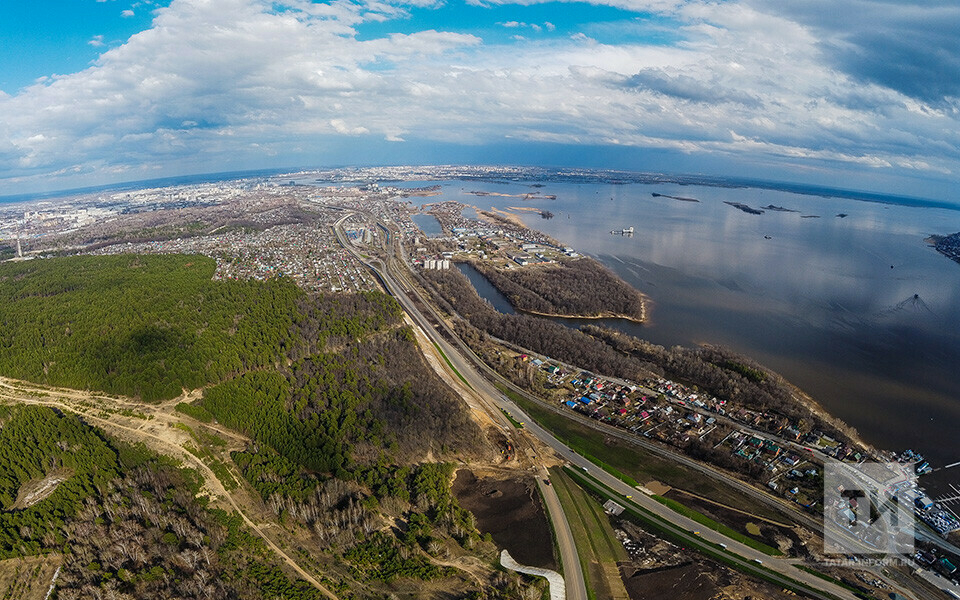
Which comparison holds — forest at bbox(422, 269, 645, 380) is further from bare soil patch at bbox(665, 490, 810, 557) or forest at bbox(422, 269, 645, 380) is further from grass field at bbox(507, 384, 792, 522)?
bare soil patch at bbox(665, 490, 810, 557)

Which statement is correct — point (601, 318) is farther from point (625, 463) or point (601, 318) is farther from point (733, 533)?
point (733, 533)

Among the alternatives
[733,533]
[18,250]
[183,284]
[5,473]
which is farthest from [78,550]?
[18,250]

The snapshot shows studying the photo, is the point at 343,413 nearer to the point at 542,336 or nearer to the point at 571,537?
the point at 571,537

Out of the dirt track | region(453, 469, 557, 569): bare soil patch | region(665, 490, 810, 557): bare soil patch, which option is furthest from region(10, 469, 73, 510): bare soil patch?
region(665, 490, 810, 557): bare soil patch

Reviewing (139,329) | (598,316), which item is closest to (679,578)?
(598,316)

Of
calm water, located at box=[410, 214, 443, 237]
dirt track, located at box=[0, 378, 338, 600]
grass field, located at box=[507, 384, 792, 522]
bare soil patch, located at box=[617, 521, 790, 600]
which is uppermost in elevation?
calm water, located at box=[410, 214, 443, 237]

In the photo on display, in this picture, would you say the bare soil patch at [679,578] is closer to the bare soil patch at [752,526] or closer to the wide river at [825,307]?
the bare soil patch at [752,526]

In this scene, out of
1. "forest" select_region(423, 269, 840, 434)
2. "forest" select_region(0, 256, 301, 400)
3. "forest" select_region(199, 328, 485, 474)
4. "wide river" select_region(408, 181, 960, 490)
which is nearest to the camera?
"forest" select_region(199, 328, 485, 474)
